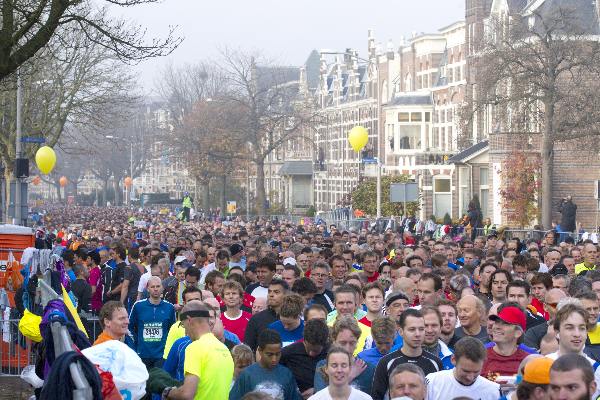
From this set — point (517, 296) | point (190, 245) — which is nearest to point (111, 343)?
point (517, 296)

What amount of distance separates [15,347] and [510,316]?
922cm

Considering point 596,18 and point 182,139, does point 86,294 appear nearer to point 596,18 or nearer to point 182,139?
point 596,18

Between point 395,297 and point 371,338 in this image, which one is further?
Answer: point 395,297

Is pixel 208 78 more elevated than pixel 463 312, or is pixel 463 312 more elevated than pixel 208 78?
pixel 208 78

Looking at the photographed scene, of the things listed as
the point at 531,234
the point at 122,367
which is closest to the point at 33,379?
the point at 122,367

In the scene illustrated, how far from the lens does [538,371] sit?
7.25m

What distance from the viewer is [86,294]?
60.7ft

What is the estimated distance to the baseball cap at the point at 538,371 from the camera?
7215 millimetres

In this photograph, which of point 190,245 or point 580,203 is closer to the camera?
point 190,245

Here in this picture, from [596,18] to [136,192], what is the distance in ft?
410

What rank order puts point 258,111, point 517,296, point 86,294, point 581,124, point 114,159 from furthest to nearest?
point 114,159 < point 258,111 < point 581,124 < point 86,294 < point 517,296

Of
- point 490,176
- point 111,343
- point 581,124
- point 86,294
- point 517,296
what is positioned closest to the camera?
point 111,343

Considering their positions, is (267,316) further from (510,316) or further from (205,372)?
(510,316)

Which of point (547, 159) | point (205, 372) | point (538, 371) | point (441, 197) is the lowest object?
point (205, 372)
